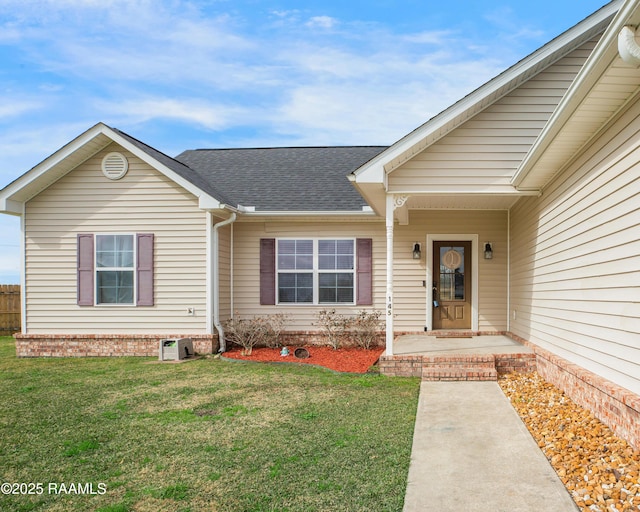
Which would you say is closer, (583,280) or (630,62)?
(630,62)

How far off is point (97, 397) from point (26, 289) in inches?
203

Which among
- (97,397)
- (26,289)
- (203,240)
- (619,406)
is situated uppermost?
(203,240)

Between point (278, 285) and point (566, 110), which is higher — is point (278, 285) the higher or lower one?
the lower one

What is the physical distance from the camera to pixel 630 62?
3.78 m

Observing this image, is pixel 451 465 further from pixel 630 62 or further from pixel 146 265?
pixel 146 265

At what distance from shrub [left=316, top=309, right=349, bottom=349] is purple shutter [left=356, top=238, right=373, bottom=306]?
1.75ft

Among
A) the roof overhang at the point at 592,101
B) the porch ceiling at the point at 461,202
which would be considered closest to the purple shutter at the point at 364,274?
the porch ceiling at the point at 461,202

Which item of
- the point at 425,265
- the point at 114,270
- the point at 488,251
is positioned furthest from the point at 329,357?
the point at 114,270

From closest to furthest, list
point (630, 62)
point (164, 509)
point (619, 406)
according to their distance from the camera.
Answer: point (164, 509) → point (630, 62) → point (619, 406)

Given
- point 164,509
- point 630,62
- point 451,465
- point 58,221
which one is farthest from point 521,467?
point 58,221

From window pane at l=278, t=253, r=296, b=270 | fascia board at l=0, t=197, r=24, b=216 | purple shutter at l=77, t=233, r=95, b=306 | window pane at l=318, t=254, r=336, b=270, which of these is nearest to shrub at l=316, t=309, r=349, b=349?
window pane at l=318, t=254, r=336, b=270

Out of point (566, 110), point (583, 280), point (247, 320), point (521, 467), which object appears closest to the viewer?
point (521, 467)

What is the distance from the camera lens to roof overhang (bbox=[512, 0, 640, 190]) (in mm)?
3902

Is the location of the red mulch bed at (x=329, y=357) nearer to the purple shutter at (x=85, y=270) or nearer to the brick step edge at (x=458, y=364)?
the brick step edge at (x=458, y=364)
